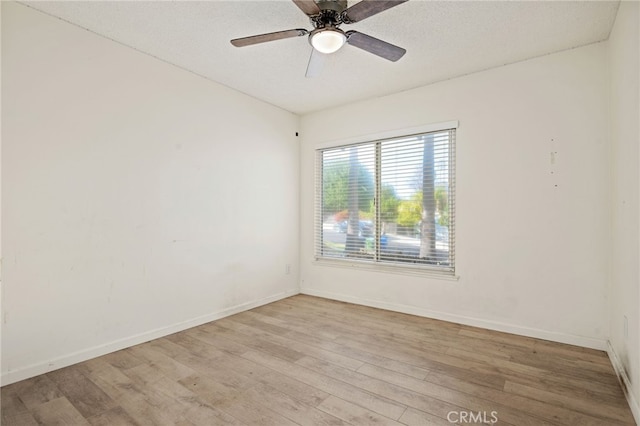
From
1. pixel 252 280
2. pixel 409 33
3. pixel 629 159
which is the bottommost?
pixel 252 280

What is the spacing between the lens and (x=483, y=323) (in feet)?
10.8

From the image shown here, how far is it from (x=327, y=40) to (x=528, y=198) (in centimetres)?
239

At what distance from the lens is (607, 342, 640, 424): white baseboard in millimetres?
1830

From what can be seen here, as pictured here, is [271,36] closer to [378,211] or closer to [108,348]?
[378,211]

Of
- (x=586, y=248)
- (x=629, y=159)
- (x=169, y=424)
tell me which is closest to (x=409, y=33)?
(x=629, y=159)

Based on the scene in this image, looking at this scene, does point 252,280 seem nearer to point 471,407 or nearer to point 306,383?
point 306,383

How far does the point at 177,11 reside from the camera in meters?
2.39

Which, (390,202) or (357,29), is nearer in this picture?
(357,29)

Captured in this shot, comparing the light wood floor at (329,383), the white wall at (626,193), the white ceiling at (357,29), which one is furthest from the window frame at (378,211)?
the white wall at (626,193)

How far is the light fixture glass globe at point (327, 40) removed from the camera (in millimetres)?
2166

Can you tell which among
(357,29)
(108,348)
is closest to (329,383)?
(108,348)

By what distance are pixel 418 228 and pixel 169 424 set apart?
299cm

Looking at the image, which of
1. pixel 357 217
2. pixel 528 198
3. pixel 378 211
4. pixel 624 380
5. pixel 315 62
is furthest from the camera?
pixel 357 217

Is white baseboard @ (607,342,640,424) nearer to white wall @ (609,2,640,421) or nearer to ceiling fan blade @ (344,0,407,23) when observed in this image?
white wall @ (609,2,640,421)
